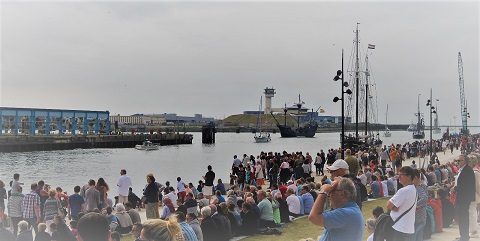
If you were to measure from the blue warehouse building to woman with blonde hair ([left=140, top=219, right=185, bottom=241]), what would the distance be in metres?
99.9

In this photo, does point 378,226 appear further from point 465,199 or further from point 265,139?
point 265,139

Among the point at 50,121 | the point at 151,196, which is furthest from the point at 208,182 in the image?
the point at 50,121

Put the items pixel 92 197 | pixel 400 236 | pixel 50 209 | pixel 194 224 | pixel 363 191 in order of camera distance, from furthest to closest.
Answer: pixel 363 191 < pixel 92 197 < pixel 50 209 < pixel 194 224 < pixel 400 236

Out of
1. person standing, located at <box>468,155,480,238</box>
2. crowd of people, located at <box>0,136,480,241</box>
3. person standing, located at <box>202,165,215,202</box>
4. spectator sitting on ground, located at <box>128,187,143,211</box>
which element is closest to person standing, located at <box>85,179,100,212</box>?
crowd of people, located at <box>0,136,480,241</box>

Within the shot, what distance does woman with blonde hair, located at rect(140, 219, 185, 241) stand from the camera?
4.21m

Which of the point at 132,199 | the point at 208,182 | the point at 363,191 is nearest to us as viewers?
the point at 363,191

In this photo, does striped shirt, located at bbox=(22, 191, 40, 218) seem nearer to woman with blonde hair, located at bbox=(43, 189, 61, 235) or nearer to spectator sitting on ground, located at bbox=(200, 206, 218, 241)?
woman with blonde hair, located at bbox=(43, 189, 61, 235)

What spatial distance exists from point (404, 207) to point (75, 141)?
101856mm

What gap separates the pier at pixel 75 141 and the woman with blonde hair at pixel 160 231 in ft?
298

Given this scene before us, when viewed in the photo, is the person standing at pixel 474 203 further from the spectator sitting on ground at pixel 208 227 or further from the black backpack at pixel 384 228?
the spectator sitting on ground at pixel 208 227

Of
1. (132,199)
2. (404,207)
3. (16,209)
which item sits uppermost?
(404,207)

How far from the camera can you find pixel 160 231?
423 cm

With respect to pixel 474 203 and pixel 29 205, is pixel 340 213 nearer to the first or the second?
pixel 474 203

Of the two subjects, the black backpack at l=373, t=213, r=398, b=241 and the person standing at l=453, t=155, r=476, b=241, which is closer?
the black backpack at l=373, t=213, r=398, b=241
